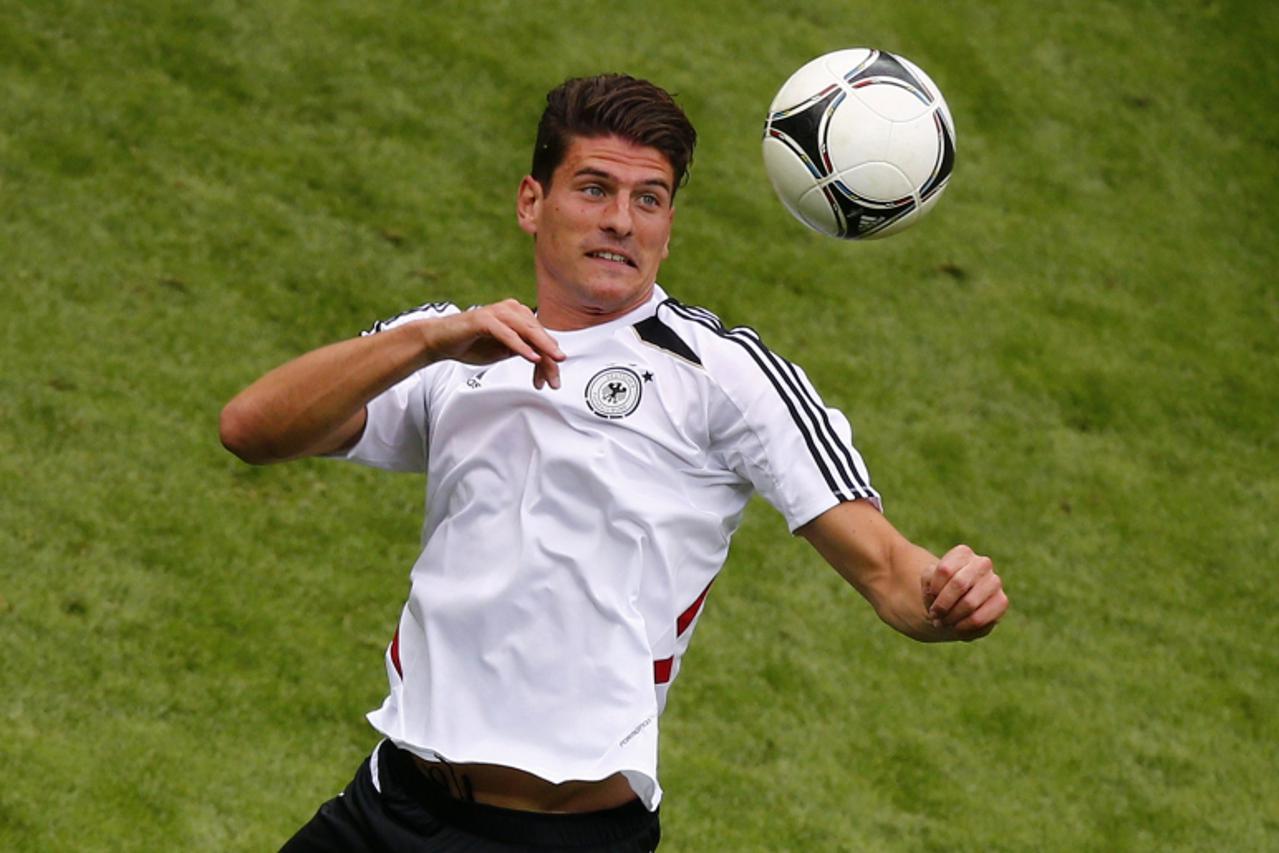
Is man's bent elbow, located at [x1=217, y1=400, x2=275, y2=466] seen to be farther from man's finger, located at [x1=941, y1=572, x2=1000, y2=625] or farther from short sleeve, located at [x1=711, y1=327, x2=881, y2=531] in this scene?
man's finger, located at [x1=941, y1=572, x2=1000, y2=625]

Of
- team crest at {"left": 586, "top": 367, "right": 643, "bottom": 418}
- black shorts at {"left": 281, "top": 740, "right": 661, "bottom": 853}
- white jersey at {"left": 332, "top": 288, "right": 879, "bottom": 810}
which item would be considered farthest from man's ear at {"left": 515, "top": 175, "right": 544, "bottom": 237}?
black shorts at {"left": 281, "top": 740, "right": 661, "bottom": 853}

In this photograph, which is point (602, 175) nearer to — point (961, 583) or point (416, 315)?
point (416, 315)

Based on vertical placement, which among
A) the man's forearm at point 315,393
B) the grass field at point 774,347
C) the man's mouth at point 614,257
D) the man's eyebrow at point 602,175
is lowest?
the grass field at point 774,347

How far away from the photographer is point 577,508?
3.56 meters

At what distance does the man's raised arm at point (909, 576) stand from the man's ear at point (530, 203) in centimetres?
100

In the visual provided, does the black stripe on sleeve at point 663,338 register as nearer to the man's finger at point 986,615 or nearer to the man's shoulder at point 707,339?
the man's shoulder at point 707,339

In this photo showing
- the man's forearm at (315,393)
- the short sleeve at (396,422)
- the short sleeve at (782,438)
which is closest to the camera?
the man's forearm at (315,393)

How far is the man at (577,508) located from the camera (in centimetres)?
352

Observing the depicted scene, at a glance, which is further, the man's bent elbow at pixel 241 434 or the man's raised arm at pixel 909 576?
the man's bent elbow at pixel 241 434

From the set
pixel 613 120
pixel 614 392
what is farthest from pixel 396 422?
pixel 613 120

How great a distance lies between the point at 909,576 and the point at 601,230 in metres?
1.05

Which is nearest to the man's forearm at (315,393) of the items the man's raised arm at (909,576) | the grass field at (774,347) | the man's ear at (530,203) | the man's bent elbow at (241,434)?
the man's bent elbow at (241,434)

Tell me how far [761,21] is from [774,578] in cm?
439

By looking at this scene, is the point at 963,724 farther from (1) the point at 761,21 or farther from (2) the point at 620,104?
(1) the point at 761,21
